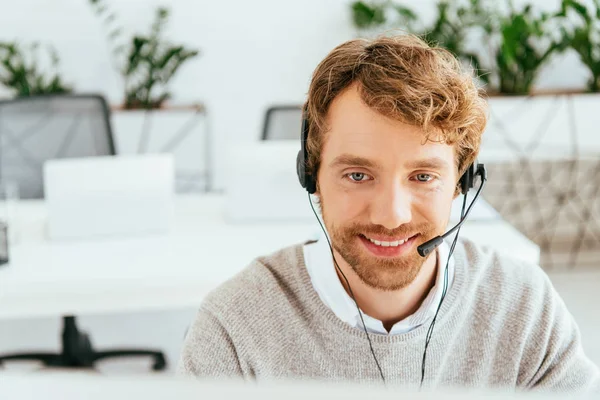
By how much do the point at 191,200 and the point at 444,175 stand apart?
1371 millimetres

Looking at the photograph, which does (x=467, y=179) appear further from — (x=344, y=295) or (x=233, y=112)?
(x=233, y=112)

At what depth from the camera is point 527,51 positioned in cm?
345

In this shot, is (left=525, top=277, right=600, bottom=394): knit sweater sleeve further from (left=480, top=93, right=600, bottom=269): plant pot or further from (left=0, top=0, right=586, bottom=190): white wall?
(left=0, top=0, right=586, bottom=190): white wall

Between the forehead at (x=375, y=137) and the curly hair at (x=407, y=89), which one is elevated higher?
the curly hair at (x=407, y=89)

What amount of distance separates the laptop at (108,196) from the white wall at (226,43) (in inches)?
85.8

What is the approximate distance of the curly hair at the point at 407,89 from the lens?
92cm

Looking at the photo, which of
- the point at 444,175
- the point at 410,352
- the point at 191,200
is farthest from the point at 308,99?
the point at 191,200

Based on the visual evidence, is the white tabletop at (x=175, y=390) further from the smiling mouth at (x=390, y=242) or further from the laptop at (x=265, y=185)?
the laptop at (x=265, y=185)

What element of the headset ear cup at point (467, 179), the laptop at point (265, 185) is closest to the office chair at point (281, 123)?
the laptop at point (265, 185)

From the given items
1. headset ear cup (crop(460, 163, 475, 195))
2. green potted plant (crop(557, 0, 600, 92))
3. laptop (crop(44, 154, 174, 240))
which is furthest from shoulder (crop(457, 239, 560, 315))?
green potted plant (crop(557, 0, 600, 92))

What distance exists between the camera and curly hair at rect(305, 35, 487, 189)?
0.92 meters

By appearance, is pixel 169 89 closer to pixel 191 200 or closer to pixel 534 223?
pixel 191 200

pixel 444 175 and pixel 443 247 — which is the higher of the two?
pixel 444 175

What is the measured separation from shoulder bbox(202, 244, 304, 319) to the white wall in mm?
2894
